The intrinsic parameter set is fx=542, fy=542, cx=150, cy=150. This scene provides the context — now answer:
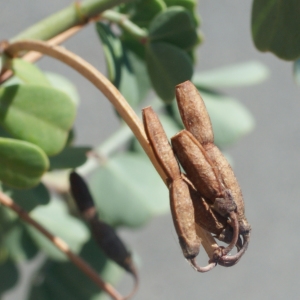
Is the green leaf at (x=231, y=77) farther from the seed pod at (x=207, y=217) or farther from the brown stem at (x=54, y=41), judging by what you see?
the seed pod at (x=207, y=217)

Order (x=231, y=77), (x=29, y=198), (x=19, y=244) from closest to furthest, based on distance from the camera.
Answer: (x=29, y=198) → (x=19, y=244) → (x=231, y=77)

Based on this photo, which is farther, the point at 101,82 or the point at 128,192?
the point at 128,192

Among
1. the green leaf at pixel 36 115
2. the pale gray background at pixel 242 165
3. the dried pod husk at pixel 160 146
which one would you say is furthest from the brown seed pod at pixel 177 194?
the pale gray background at pixel 242 165

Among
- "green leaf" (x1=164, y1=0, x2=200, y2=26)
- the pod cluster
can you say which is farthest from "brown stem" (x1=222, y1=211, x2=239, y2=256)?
"green leaf" (x1=164, y1=0, x2=200, y2=26)

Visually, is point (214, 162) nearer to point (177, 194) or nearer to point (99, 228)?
point (177, 194)

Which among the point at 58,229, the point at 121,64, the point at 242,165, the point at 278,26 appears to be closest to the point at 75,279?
the point at 58,229

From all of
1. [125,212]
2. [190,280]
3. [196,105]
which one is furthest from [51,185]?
[190,280]

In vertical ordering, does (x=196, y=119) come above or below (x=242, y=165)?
above
